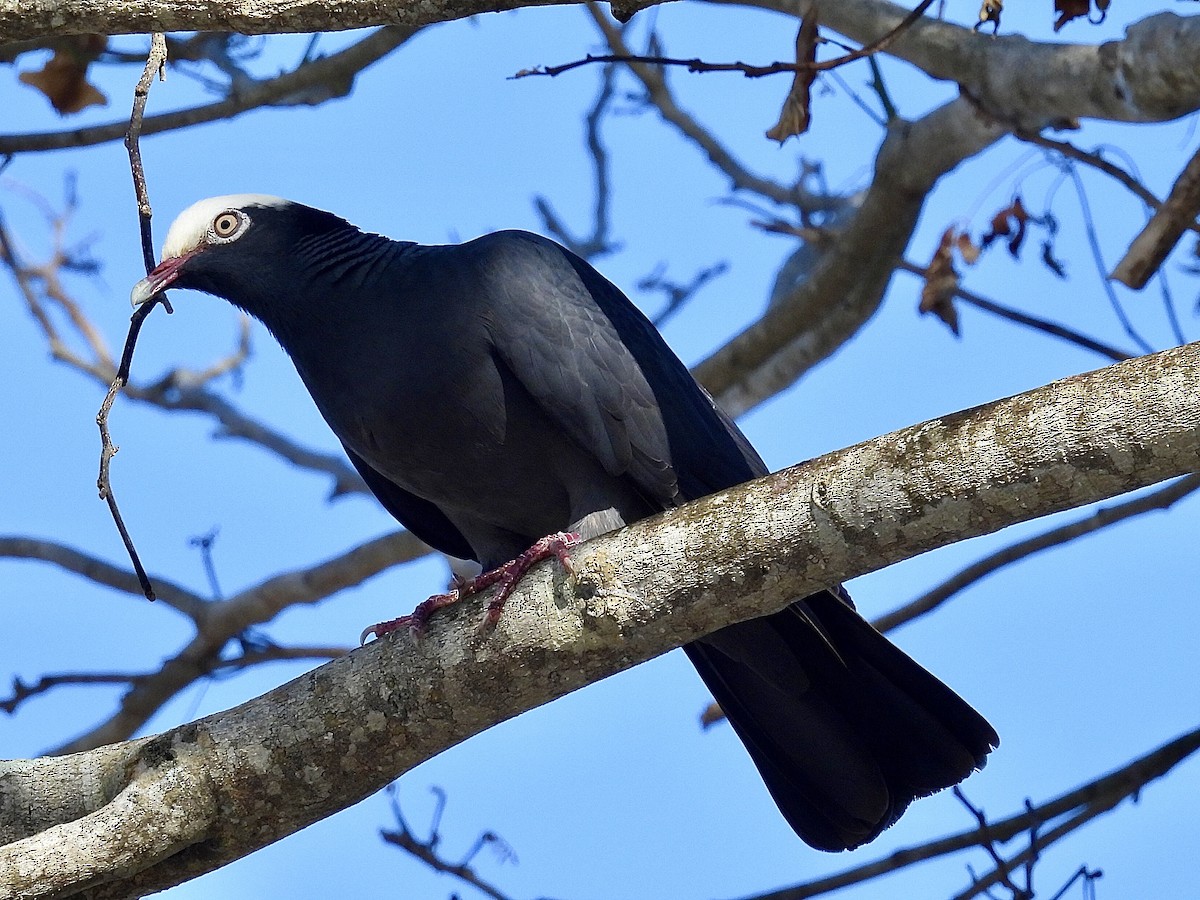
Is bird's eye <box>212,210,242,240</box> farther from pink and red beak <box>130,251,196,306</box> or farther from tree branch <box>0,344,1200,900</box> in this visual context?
tree branch <box>0,344,1200,900</box>

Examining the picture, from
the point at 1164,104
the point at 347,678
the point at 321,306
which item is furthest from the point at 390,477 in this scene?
the point at 1164,104

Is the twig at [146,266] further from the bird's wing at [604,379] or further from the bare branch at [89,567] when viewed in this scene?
the bare branch at [89,567]

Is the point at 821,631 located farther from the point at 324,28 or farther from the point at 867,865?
the point at 324,28

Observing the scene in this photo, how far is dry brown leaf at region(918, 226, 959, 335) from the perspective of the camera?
5.93m

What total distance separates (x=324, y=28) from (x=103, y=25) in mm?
545

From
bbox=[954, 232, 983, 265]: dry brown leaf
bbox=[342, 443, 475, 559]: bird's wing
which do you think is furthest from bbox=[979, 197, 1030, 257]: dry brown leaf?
bbox=[342, 443, 475, 559]: bird's wing

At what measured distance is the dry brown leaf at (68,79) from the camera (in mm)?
5195

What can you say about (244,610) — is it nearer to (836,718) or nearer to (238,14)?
(836,718)

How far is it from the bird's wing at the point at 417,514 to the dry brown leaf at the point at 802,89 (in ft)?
6.02

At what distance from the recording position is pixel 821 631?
14.0 feet

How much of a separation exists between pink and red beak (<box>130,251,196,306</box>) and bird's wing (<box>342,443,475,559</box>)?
90 cm

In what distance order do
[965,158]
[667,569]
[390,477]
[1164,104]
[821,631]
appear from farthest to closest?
[965,158] → [1164,104] → [390,477] → [821,631] → [667,569]

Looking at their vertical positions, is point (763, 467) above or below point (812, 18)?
below

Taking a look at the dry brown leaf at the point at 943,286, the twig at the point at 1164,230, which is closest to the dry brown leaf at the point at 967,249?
the dry brown leaf at the point at 943,286
